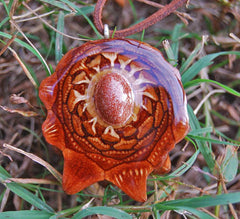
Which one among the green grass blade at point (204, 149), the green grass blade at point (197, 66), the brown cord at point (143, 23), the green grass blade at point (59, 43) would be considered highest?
the brown cord at point (143, 23)

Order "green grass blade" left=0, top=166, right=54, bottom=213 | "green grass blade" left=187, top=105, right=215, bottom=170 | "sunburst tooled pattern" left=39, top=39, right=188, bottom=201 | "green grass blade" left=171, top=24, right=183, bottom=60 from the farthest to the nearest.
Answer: "green grass blade" left=171, top=24, right=183, bottom=60 → "green grass blade" left=187, top=105, right=215, bottom=170 → "green grass blade" left=0, top=166, right=54, bottom=213 → "sunburst tooled pattern" left=39, top=39, right=188, bottom=201

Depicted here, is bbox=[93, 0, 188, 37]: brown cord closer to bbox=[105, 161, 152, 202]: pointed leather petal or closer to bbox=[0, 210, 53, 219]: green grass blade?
bbox=[105, 161, 152, 202]: pointed leather petal

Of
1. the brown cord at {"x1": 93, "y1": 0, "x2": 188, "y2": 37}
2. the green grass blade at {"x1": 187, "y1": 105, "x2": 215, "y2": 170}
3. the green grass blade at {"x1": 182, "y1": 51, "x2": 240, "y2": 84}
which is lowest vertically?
the green grass blade at {"x1": 187, "y1": 105, "x2": 215, "y2": 170}

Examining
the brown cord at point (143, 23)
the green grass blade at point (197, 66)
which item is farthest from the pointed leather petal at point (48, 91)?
the green grass blade at point (197, 66)

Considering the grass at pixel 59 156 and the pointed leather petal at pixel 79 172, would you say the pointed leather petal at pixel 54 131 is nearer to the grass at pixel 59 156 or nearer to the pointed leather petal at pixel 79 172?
the pointed leather petal at pixel 79 172

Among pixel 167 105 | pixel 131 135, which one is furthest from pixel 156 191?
pixel 167 105

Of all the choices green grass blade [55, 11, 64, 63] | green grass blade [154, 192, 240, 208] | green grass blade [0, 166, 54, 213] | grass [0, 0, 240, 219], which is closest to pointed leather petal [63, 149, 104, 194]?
grass [0, 0, 240, 219]

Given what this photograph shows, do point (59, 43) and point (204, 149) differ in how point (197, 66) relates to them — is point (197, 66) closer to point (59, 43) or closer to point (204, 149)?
point (204, 149)

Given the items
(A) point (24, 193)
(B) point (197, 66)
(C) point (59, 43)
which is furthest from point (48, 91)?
(B) point (197, 66)
